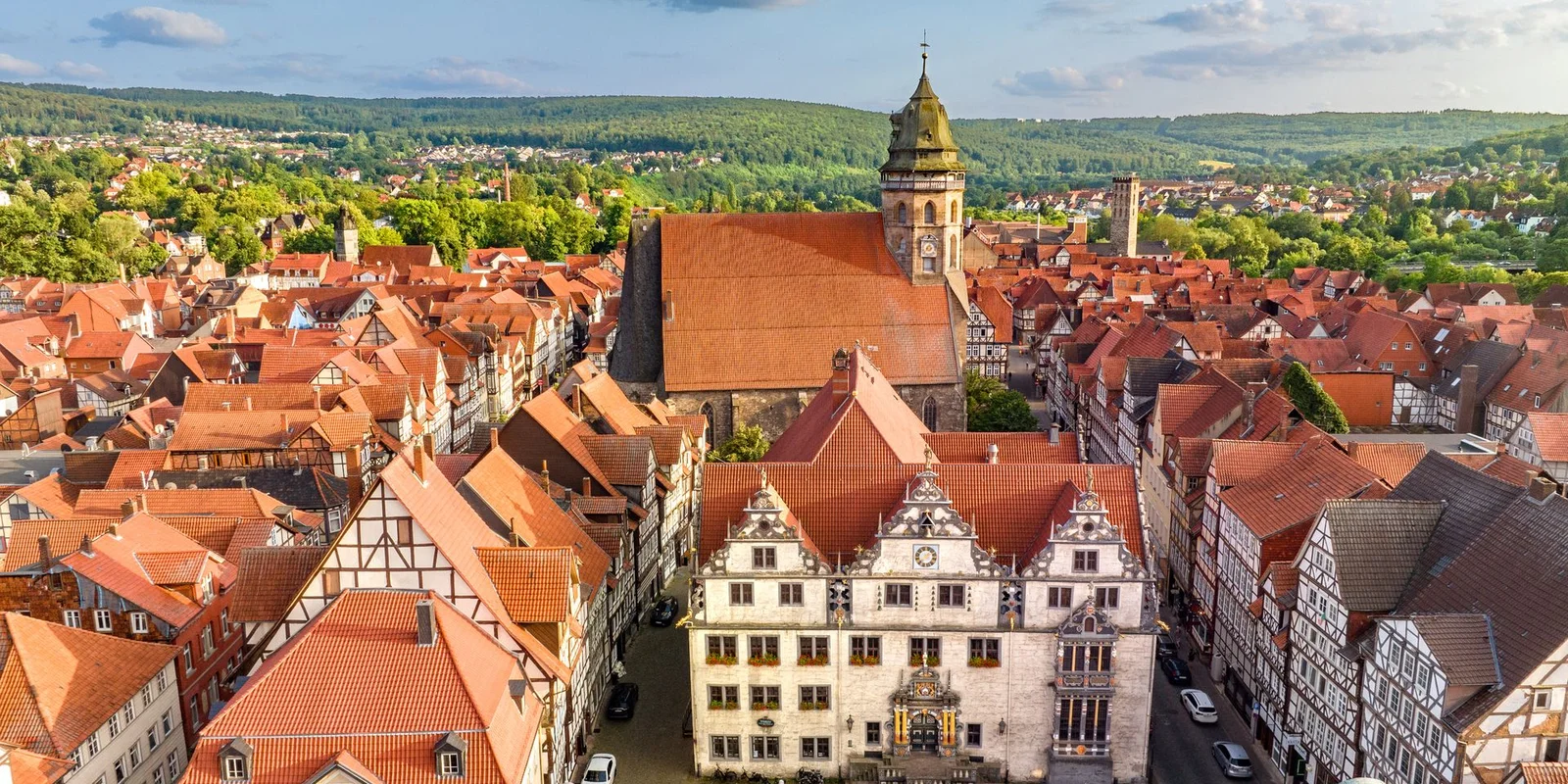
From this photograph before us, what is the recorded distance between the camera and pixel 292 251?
168 metres

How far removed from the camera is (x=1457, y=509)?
34.8 metres

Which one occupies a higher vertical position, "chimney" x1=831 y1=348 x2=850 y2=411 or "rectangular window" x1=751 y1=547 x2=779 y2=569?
"chimney" x1=831 y1=348 x2=850 y2=411

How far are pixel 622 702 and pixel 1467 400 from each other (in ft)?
221

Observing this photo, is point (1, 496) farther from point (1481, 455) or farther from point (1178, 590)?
point (1481, 455)

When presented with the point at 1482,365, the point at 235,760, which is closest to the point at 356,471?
the point at 235,760

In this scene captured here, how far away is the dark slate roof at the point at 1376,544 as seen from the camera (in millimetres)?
34000

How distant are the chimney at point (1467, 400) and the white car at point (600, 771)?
69325 mm

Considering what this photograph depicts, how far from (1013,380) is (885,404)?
58.4 m

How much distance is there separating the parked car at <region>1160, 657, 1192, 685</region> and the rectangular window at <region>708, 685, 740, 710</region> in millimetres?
18488

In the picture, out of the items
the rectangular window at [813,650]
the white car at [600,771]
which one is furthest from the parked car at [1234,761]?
the white car at [600,771]

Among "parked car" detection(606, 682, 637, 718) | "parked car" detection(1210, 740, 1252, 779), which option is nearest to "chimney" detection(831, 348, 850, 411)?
"parked car" detection(606, 682, 637, 718)

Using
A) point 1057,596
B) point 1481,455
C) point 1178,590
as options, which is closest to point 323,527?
point 1057,596

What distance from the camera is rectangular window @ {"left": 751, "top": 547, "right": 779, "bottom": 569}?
1396 inches

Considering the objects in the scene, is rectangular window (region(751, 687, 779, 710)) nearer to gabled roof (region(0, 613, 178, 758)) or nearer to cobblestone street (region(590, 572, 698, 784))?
cobblestone street (region(590, 572, 698, 784))
